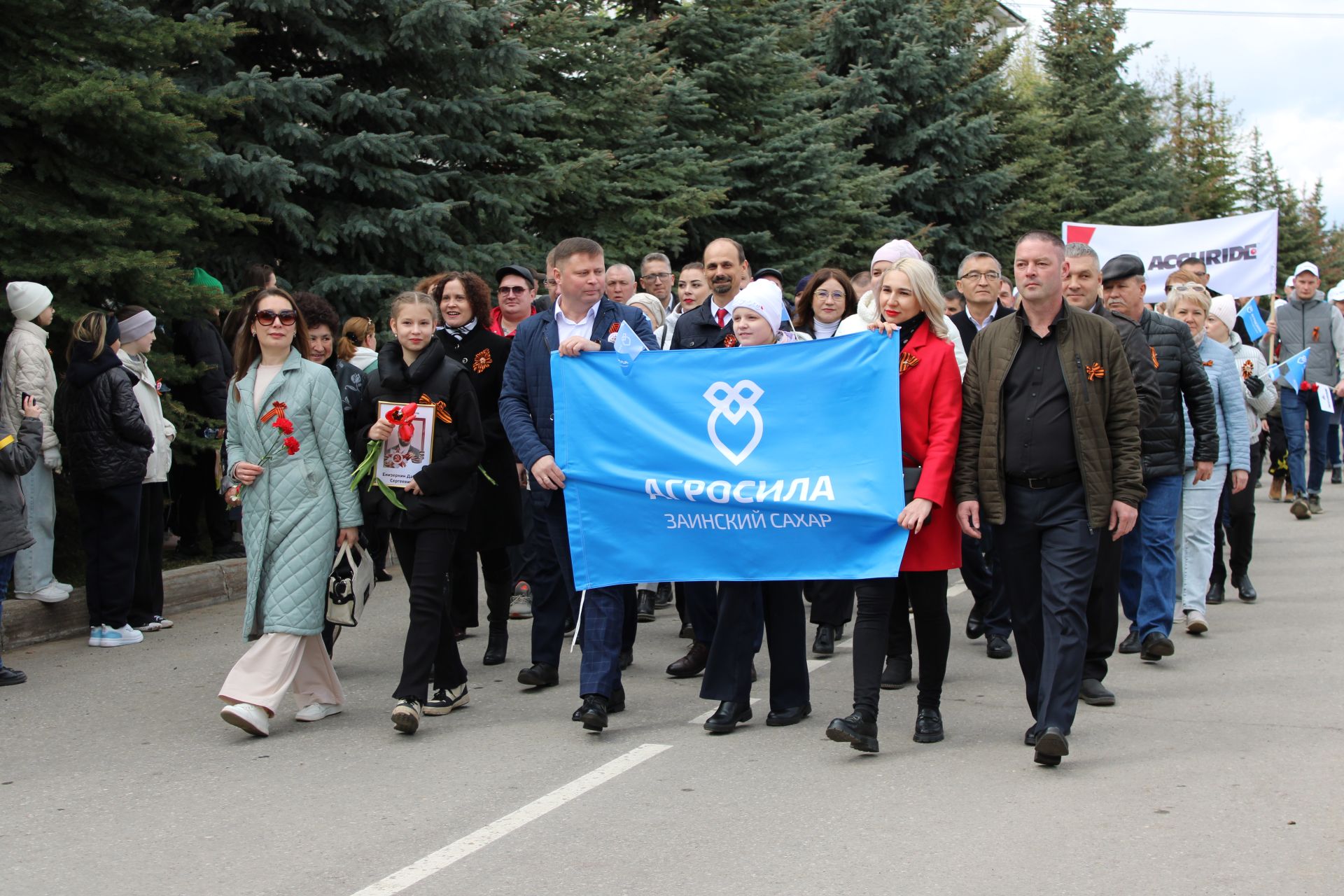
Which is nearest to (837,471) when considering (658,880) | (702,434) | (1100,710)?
(702,434)

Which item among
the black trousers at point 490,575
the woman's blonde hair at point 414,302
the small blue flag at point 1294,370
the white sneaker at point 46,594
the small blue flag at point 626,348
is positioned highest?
the woman's blonde hair at point 414,302

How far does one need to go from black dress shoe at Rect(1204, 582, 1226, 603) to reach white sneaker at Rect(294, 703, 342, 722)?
6306 millimetres

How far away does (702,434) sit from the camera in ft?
22.6

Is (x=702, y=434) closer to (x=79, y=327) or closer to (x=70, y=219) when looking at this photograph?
(x=79, y=327)

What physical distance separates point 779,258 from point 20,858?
1660 cm

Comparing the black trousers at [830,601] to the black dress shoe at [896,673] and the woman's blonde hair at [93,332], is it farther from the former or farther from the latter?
the woman's blonde hair at [93,332]

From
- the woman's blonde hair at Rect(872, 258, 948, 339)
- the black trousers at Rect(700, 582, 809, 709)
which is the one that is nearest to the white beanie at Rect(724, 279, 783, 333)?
the woman's blonde hair at Rect(872, 258, 948, 339)

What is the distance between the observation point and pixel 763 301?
6.94 metres

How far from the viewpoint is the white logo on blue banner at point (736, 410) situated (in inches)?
267

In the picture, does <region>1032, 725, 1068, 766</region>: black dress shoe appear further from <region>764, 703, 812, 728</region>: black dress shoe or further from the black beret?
the black beret

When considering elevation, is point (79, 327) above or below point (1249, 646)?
above

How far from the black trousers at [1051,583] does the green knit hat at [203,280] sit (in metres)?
7.02

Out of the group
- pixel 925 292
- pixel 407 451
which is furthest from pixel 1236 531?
pixel 407 451

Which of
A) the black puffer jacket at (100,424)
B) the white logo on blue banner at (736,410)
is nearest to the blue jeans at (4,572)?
the black puffer jacket at (100,424)
